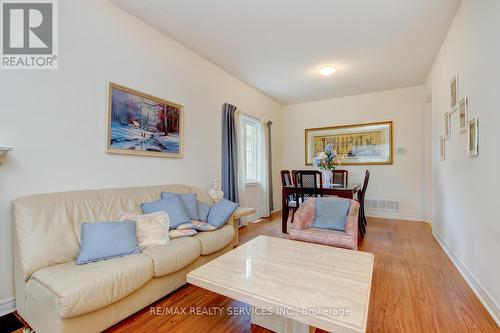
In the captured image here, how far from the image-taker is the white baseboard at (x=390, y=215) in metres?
4.72

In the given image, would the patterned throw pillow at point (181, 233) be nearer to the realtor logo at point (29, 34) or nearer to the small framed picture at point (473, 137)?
the realtor logo at point (29, 34)

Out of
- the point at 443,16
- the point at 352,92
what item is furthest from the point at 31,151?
the point at 352,92

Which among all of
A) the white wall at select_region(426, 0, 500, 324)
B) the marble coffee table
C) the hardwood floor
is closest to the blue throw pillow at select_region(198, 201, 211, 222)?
the hardwood floor

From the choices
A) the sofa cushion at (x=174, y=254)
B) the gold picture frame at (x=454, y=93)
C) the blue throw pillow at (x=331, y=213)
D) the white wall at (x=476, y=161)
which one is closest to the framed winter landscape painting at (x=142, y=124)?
the sofa cushion at (x=174, y=254)

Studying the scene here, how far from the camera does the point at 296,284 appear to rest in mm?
1405

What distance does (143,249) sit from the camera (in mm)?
1918

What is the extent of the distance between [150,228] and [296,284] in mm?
1332

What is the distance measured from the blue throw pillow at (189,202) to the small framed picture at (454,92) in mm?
3088

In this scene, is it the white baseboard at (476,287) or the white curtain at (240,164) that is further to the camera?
the white curtain at (240,164)

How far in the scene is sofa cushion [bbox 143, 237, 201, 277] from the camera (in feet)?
5.91

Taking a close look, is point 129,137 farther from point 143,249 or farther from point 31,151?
point 143,249

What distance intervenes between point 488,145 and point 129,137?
3.20 m

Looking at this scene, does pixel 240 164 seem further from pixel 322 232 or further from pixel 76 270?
pixel 76 270

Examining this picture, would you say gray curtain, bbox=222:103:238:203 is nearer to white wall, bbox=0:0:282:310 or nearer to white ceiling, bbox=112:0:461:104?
white wall, bbox=0:0:282:310
